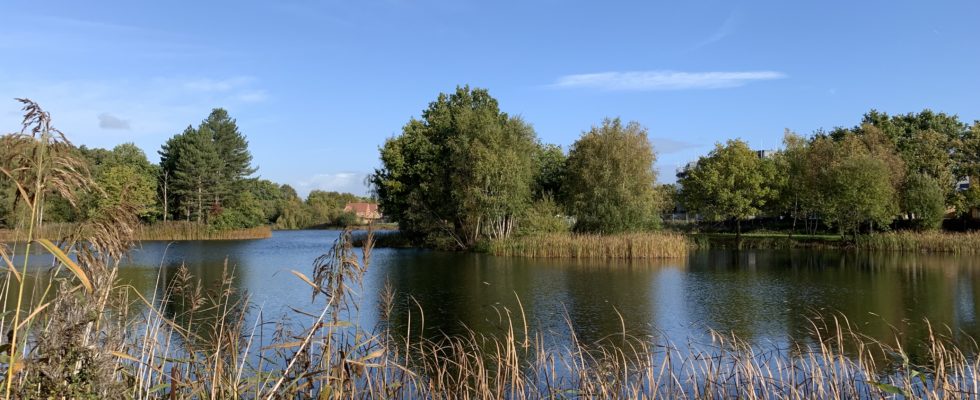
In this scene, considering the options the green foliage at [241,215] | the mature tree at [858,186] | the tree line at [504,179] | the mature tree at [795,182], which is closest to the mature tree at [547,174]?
the tree line at [504,179]

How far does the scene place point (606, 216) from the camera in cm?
3444

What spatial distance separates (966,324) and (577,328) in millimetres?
8241

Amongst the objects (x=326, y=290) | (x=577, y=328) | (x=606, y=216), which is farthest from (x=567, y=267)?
(x=326, y=290)

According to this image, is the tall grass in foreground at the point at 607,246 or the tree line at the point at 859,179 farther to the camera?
the tree line at the point at 859,179

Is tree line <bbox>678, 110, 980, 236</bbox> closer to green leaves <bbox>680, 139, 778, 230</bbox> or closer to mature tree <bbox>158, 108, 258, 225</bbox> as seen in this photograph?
green leaves <bbox>680, 139, 778, 230</bbox>

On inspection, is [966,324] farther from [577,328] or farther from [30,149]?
[30,149]

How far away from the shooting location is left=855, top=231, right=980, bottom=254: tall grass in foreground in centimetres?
3238

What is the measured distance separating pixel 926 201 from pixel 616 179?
17358 mm

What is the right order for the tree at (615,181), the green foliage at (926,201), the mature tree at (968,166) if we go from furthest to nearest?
the mature tree at (968,166), the green foliage at (926,201), the tree at (615,181)

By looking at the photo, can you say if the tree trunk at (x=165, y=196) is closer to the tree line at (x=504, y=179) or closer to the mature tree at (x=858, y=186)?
the tree line at (x=504, y=179)

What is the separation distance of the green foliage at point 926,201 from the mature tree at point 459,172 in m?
21.1

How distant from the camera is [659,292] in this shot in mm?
18781

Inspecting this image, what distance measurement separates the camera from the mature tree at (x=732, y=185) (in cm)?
3916

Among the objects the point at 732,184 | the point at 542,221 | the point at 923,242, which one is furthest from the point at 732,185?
the point at 542,221
